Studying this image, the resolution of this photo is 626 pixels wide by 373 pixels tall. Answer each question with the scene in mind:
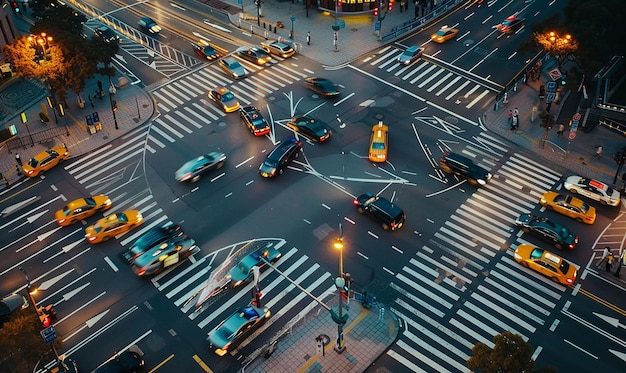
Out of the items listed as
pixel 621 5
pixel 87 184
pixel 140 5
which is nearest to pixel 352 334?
pixel 87 184

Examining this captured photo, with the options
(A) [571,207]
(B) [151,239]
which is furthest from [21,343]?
(A) [571,207]

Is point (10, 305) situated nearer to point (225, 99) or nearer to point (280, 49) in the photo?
point (225, 99)

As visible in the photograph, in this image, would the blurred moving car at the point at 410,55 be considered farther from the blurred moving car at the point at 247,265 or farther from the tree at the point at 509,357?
the tree at the point at 509,357

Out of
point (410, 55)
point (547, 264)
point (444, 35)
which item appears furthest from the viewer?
point (444, 35)

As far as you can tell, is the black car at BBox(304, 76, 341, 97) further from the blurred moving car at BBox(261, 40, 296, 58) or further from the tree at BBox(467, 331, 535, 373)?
the tree at BBox(467, 331, 535, 373)

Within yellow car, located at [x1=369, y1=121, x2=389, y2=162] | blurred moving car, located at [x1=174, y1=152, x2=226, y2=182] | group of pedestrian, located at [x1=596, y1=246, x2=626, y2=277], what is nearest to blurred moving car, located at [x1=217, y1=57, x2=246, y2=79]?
blurred moving car, located at [x1=174, y1=152, x2=226, y2=182]

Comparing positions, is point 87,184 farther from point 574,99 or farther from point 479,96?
point 574,99

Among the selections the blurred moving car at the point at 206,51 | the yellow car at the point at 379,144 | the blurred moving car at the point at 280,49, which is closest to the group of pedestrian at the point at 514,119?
the yellow car at the point at 379,144
